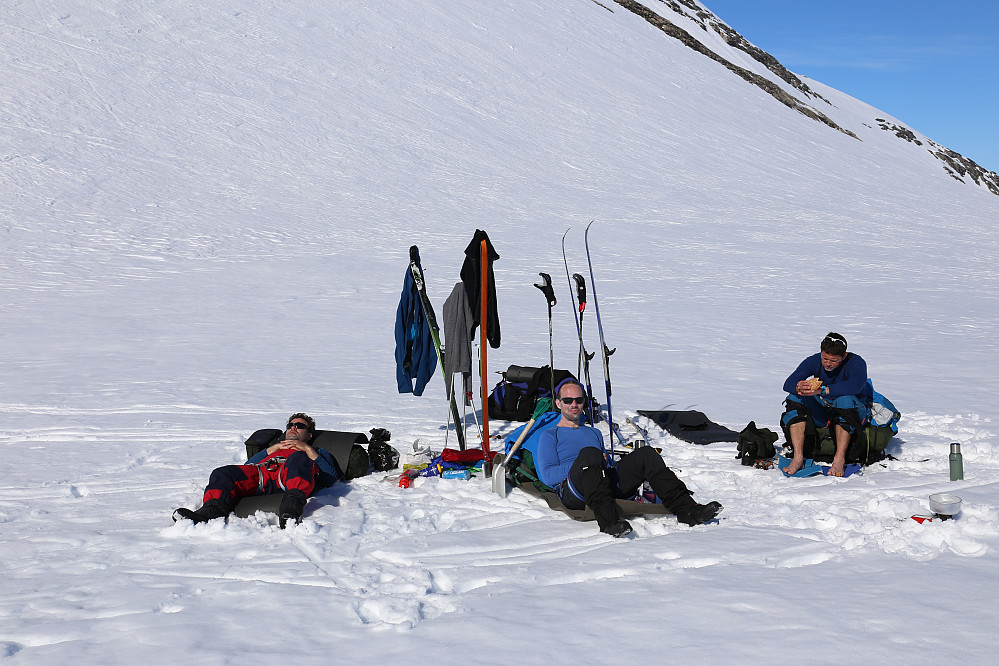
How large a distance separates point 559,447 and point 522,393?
103 inches

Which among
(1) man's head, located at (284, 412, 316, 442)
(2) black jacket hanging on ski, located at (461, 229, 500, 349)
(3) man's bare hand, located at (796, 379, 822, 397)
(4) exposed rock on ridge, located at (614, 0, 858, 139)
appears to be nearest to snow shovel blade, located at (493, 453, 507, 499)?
(2) black jacket hanging on ski, located at (461, 229, 500, 349)

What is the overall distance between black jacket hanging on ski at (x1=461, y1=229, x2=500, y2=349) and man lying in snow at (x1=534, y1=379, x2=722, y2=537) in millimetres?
1217

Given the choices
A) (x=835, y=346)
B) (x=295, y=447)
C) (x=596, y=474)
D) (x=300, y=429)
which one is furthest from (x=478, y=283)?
(x=835, y=346)

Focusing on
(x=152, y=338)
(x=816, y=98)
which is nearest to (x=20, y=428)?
(x=152, y=338)

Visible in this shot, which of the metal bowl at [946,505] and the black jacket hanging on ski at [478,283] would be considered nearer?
the metal bowl at [946,505]

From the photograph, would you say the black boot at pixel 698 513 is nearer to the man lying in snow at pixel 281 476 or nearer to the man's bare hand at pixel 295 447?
the man lying in snow at pixel 281 476

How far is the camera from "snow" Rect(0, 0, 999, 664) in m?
3.61

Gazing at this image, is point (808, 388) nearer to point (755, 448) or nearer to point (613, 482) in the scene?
point (755, 448)

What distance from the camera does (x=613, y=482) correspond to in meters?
5.24

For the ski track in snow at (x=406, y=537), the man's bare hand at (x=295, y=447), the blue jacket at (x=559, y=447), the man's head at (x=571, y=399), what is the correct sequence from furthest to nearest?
the man's bare hand at (x=295, y=447) → the man's head at (x=571, y=399) → the blue jacket at (x=559, y=447) → the ski track in snow at (x=406, y=537)

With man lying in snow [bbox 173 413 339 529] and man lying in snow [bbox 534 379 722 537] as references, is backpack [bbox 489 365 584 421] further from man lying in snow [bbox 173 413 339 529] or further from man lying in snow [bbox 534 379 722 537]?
man lying in snow [bbox 173 413 339 529]

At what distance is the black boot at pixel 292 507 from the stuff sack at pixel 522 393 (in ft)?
10.9

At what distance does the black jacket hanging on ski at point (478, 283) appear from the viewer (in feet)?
21.4

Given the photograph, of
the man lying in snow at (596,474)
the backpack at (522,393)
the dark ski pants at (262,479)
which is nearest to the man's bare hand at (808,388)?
the man lying in snow at (596,474)
